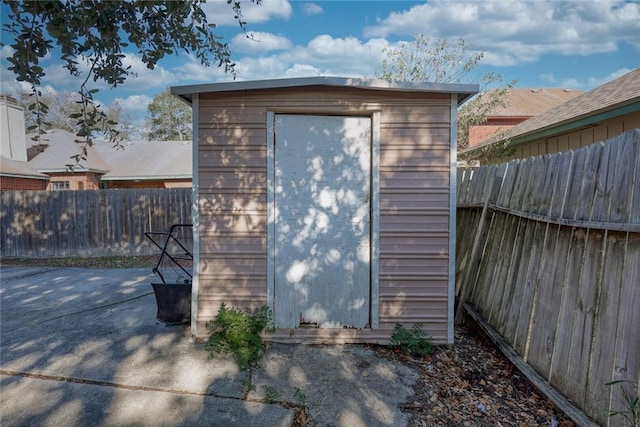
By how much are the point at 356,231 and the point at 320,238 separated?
0.37m

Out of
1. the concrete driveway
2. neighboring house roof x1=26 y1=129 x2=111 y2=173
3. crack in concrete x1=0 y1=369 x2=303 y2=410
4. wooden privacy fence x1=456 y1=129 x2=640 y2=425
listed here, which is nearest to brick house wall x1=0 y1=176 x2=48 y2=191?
neighboring house roof x1=26 y1=129 x2=111 y2=173

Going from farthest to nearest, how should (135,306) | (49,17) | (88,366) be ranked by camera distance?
(135,306)
(88,366)
(49,17)

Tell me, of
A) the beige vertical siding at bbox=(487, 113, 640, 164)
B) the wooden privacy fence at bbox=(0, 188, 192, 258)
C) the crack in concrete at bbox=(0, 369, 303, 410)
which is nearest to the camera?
the crack in concrete at bbox=(0, 369, 303, 410)

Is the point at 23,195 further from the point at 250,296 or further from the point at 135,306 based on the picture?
the point at 250,296

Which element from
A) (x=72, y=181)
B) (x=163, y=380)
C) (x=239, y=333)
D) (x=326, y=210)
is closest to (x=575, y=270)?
(x=326, y=210)

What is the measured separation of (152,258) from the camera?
364 inches

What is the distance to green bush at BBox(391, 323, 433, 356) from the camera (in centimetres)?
370

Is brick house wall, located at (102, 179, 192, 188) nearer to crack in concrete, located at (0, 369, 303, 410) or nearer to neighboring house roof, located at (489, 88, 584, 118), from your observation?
neighboring house roof, located at (489, 88, 584, 118)

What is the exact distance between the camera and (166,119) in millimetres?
29500

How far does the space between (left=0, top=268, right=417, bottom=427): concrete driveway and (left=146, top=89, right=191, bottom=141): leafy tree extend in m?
27.0

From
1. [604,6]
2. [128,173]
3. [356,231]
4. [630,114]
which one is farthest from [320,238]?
[128,173]

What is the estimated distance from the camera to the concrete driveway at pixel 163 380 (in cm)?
267

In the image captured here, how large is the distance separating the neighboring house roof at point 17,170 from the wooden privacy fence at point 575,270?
14.6 metres

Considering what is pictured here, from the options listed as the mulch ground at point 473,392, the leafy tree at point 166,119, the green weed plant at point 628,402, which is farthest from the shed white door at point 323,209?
the leafy tree at point 166,119
